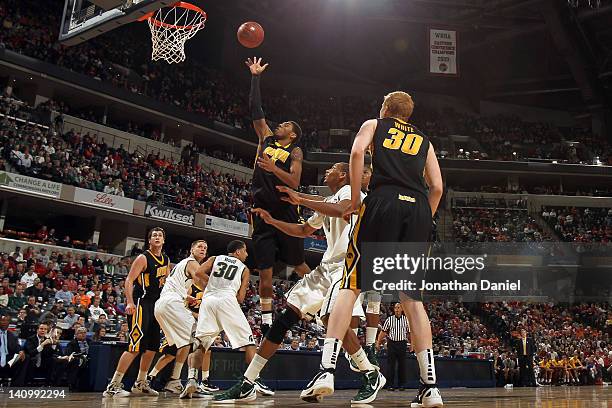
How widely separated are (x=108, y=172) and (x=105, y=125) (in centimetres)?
374

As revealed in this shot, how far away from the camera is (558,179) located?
1261 inches

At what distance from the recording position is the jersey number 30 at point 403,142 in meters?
3.68

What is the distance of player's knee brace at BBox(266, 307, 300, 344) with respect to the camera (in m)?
4.30

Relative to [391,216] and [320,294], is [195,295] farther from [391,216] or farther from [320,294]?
[391,216]

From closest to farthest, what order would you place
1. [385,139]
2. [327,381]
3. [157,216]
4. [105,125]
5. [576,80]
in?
[327,381], [385,139], [157,216], [105,125], [576,80]

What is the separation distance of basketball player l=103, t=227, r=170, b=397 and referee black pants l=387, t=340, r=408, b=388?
17.9 feet

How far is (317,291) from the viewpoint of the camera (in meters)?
4.55

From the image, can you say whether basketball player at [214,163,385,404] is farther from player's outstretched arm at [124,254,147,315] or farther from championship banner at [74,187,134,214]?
championship banner at [74,187,134,214]

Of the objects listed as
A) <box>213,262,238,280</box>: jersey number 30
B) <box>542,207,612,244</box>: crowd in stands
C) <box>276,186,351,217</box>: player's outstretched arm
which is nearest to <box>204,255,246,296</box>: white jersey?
<box>213,262,238,280</box>: jersey number 30

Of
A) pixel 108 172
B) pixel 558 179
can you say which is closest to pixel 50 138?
pixel 108 172

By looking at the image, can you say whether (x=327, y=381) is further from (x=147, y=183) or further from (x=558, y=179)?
Answer: (x=558, y=179)

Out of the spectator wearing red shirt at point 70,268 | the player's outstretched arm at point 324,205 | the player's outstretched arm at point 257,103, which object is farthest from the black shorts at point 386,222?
the spectator wearing red shirt at point 70,268

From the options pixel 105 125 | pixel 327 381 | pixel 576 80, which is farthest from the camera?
pixel 576 80

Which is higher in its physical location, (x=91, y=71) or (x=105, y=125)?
(x=91, y=71)
